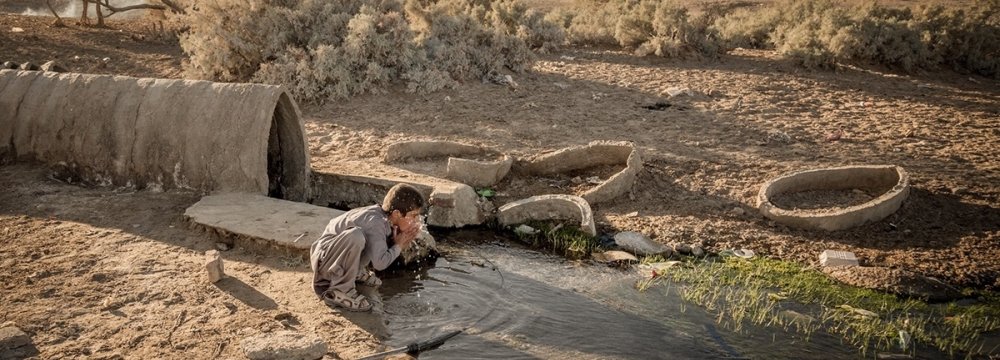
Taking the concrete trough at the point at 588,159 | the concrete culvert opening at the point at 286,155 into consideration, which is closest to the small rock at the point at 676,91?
the concrete trough at the point at 588,159

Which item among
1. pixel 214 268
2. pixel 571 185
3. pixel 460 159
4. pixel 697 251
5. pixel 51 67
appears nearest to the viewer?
pixel 214 268

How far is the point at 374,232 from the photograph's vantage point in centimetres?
473

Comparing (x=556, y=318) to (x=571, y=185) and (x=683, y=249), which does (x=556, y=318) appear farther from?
(x=571, y=185)

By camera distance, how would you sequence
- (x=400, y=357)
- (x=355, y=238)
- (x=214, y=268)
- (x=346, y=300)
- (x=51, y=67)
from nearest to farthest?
(x=400, y=357) → (x=355, y=238) → (x=346, y=300) → (x=214, y=268) → (x=51, y=67)

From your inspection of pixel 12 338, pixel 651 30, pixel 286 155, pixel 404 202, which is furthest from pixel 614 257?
pixel 651 30

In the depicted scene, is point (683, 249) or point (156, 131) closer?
point (683, 249)

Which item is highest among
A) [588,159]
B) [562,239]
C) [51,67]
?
[51,67]

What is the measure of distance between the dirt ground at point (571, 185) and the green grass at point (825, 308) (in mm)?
480

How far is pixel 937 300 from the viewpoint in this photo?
5727mm

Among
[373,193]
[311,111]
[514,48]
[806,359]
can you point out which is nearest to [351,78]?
[311,111]

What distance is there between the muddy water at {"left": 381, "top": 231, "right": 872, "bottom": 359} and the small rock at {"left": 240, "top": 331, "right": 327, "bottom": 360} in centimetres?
50

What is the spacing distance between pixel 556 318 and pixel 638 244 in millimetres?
1704

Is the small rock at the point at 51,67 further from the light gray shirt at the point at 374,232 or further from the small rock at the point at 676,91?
the small rock at the point at 676,91

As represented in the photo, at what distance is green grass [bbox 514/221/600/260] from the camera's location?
6.55 m
